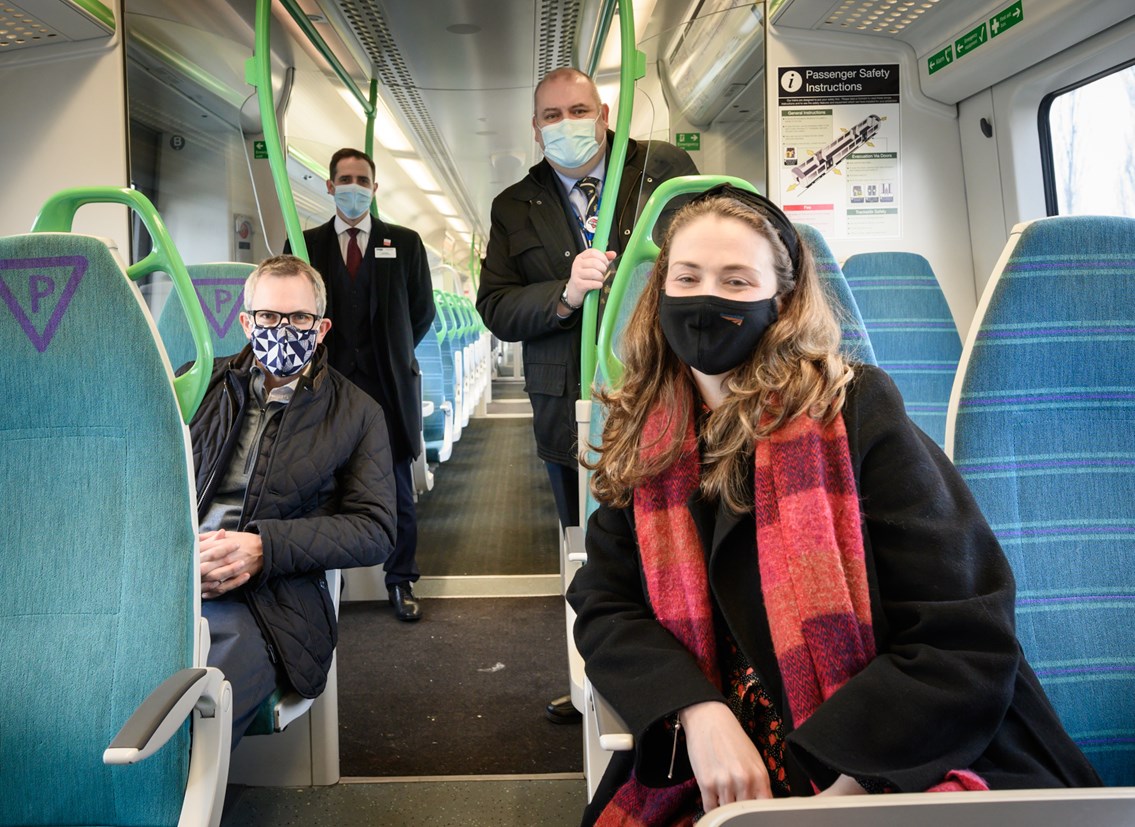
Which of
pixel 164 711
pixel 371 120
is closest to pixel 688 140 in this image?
pixel 371 120

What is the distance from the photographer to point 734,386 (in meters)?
1.40

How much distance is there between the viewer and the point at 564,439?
9.50 ft

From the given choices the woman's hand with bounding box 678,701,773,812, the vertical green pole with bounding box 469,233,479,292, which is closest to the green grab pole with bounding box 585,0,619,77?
the woman's hand with bounding box 678,701,773,812

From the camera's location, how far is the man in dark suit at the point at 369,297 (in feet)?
12.5

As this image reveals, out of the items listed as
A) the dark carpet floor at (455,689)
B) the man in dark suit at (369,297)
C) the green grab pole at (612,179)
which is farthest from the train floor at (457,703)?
the green grab pole at (612,179)

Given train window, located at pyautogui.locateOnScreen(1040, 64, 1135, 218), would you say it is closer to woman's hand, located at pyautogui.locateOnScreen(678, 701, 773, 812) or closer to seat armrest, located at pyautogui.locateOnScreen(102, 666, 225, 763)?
woman's hand, located at pyautogui.locateOnScreen(678, 701, 773, 812)

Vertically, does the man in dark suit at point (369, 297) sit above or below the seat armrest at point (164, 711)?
above

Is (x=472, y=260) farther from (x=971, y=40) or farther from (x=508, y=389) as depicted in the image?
(x=971, y=40)

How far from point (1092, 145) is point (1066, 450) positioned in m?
2.32

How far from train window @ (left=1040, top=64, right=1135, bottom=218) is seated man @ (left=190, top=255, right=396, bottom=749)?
2.47m

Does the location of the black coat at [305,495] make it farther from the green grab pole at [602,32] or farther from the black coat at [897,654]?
the green grab pole at [602,32]

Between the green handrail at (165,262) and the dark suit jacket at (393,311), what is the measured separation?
201 cm

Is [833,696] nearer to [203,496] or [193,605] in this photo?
[193,605]

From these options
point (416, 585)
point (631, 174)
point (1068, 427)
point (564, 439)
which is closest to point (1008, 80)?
point (631, 174)
